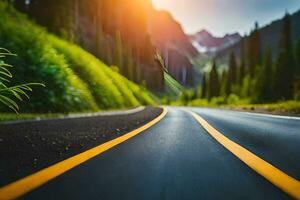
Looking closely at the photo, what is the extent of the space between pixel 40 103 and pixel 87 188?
34.7ft

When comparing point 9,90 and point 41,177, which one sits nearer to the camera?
point 41,177

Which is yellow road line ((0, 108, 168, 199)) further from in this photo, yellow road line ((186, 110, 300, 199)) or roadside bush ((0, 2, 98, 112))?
roadside bush ((0, 2, 98, 112))

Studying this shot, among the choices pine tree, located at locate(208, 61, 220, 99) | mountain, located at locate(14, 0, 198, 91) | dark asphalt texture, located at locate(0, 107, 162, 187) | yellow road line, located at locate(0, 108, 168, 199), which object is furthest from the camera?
pine tree, located at locate(208, 61, 220, 99)

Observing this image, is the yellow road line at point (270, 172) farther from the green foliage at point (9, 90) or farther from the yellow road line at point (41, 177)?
the green foliage at point (9, 90)

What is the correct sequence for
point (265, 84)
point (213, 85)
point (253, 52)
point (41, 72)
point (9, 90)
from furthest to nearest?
point (213, 85) < point (253, 52) < point (265, 84) < point (41, 72) < point (9, 90)

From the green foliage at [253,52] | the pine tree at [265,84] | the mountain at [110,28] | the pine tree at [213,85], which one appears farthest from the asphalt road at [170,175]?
the pine tree at [213,85]

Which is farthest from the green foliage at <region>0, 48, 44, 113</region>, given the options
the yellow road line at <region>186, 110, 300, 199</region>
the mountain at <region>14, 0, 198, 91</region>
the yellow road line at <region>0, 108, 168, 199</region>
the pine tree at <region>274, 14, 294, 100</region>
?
the pine tree at <region>274, 14, 294, 100</region>

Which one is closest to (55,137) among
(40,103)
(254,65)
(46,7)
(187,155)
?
(187,155)

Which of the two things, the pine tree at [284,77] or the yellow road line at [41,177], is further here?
the pine tree at [284,77]

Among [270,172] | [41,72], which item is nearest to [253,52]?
[41,72]

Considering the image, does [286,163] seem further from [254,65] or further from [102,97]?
[254,65]

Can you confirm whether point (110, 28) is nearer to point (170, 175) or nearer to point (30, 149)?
point (30, 149)

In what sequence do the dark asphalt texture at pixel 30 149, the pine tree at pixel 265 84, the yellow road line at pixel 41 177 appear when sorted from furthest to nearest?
the pine tree at pixel 265 84 < the dark asphalt texture at pixel 30 149 < the yellow road line at pixel 41 177

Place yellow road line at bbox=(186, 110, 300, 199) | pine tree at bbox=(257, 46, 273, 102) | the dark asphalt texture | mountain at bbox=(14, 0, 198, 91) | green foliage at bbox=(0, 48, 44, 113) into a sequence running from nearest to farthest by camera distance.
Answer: yellow road line at bbox=(186, 110, 300, 199), the dark asphalt texture, green foliage at bbox=(0, 48, 44, 113), mountain at bbox=(14, 0, 198, 91), pine tree at bbox=(257, 46, 273, 102)
